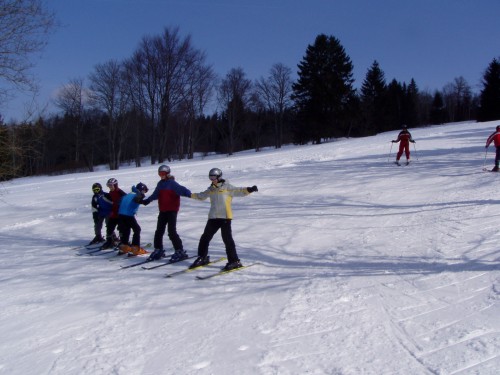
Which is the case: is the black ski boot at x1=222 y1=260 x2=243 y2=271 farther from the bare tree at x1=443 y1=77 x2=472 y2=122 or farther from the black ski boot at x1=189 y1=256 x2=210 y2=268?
the bare tree at x1=443 y1=77 x2=472 y2=122

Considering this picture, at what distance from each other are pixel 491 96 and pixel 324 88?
29.2 metres

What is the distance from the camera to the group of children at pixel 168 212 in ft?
24.2

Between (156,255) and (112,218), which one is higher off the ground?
(112,218)

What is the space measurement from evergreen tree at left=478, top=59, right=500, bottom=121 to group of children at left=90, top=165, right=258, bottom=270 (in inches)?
2447

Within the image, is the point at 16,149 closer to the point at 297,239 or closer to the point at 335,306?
the point at 297,239

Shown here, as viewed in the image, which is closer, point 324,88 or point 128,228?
point 128,228

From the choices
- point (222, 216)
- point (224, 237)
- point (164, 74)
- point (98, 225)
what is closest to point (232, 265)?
point (224, 237)

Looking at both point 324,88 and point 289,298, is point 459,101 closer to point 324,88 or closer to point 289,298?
point 324,88

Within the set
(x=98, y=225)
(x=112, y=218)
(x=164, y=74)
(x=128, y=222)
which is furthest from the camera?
(x=164, y=74)

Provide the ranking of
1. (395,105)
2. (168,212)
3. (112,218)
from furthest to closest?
(395,105) < (112,218) < (168,212)

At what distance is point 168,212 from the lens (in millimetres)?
8258

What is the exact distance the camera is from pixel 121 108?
158ft

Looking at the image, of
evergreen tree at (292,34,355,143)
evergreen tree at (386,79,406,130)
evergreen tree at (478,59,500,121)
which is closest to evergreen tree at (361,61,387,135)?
evergreen tree at (386,79,406,130)

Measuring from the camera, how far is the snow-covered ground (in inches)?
160
